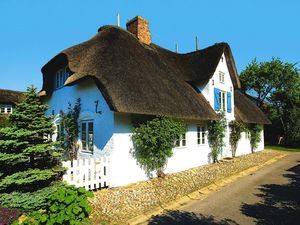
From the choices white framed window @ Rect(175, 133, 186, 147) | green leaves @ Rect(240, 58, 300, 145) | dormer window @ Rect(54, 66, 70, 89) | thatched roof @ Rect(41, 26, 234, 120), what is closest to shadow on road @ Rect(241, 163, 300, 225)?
white framed window @ Rect(175, 133, 186, 147)

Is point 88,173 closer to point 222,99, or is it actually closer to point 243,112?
point 222,99

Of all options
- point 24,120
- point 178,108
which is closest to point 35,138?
point 24,120

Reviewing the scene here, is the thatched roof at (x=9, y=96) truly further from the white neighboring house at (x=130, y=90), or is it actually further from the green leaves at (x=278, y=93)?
the green leaves at (x=278, y=93)

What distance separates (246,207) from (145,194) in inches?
139

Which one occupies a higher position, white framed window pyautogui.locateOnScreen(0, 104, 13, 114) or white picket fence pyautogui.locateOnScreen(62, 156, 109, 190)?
white framed window pyautogui.locateOnScreen(0, 104, 13, 114)

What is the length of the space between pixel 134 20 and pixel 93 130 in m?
9.57

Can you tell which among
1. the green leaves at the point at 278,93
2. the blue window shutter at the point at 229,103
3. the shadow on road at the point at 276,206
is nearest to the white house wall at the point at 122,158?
the shadow on road at the point at 276,206

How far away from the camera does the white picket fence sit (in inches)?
333

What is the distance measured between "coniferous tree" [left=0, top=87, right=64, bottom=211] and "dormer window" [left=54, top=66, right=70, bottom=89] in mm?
5856

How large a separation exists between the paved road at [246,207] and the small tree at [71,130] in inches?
267

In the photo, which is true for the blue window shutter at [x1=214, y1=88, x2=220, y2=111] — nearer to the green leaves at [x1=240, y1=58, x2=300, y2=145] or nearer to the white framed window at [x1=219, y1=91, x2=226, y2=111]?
the white framed window at [x1=219, y1=91, x2=226, y2=111]

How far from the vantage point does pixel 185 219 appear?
6906 mm

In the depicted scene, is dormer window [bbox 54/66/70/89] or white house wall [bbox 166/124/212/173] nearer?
white house wall [bbox 166/124/212/173]

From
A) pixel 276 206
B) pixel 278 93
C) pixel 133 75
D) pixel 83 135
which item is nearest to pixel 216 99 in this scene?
pixel 133 75
